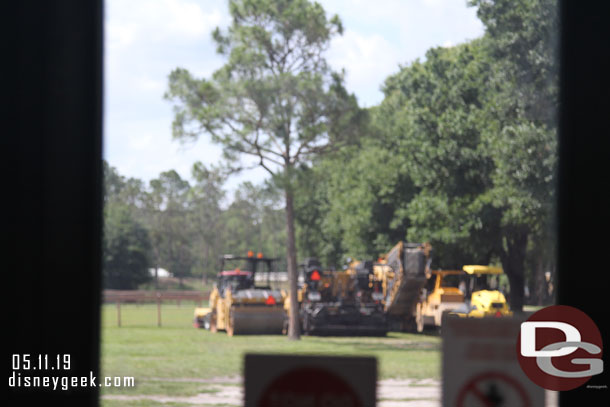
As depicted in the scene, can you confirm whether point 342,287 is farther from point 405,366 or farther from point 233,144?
point 405,366

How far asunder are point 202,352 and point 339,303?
6.56 m

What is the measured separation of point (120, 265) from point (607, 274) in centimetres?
4198

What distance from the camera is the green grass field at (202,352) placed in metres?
12.1

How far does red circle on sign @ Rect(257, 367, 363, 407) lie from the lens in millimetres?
2314

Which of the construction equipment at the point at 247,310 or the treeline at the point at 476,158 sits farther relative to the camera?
the treeline at the point at 476,158

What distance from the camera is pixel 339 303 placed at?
22.1m

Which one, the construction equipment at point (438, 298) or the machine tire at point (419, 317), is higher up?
the construction equipment at point (438, 298)

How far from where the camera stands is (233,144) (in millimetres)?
21781

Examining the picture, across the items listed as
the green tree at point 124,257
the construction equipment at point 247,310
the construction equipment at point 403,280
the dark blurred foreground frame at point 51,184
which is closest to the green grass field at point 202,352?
the construction equipment at point 247,310

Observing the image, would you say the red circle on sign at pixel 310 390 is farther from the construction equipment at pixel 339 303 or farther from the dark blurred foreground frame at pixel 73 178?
the construction equipment at pixel 339 303

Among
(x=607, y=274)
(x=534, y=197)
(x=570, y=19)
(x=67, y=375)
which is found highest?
(x=570, y=19)

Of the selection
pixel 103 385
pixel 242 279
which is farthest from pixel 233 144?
pixel 103 385

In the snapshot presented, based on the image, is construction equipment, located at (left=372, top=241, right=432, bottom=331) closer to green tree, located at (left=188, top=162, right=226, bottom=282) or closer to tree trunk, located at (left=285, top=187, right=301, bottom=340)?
tree trunk, located at (left=285, top=187, right=301, bottom=340)

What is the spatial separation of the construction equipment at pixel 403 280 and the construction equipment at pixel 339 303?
662 millimetres
